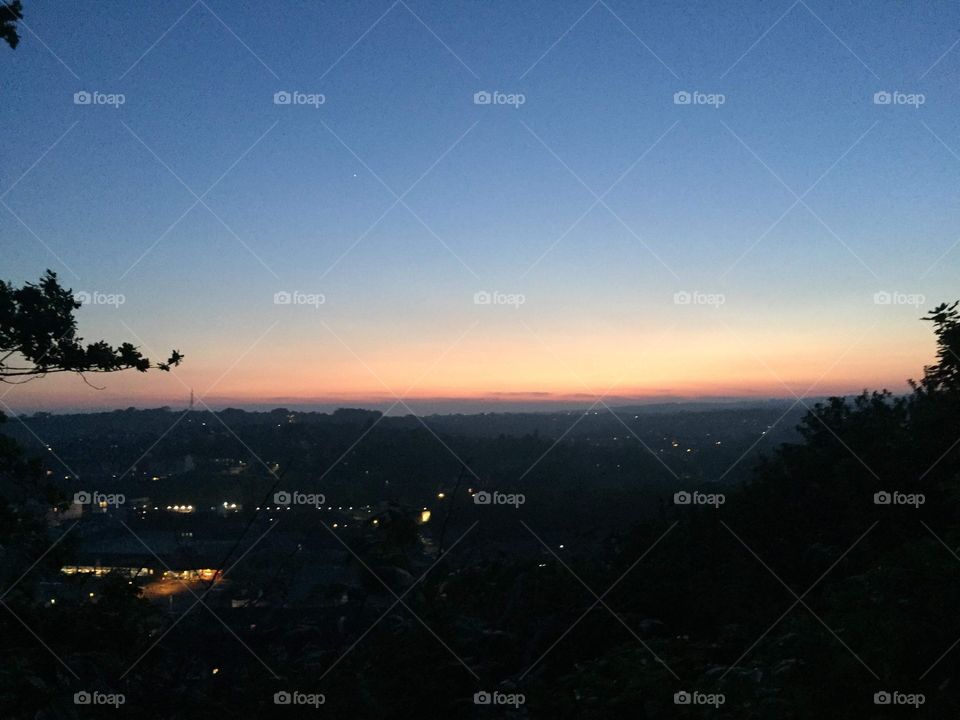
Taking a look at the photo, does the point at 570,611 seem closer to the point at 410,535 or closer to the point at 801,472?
the point at 410,535

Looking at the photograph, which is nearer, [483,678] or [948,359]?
[483,678]

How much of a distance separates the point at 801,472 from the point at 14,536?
7348mm

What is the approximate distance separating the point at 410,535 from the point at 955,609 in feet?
9.26

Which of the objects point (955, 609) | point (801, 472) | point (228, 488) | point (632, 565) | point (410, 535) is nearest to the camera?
point (955, 609)

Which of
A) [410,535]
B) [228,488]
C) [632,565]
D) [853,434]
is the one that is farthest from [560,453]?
[410,535]

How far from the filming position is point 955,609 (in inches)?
112

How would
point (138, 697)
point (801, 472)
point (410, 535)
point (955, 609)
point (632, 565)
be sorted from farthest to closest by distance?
point (801, 472), point (632, 565), point (410, 535), point (138, 697), point (955, 609)

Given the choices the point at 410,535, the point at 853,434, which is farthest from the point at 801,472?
the point at 410,535

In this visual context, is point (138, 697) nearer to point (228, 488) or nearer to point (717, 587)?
point (717, 587)

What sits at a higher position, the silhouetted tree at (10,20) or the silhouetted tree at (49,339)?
the silhouetted tree at (10,20)

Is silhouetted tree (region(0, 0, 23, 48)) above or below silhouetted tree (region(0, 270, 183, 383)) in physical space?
above

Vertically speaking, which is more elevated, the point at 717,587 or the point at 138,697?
the point at 717,587

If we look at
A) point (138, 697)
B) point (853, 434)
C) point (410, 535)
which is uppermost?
point (853, 434)

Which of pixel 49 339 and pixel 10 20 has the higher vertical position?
pixel 10 20
